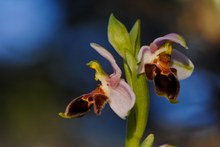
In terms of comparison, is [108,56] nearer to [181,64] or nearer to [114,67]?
[114,67]

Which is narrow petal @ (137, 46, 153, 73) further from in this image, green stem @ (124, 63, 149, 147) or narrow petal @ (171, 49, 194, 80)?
narrow petal @ (171, 49, 194, 80)

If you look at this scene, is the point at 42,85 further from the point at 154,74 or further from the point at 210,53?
the point at 154,74

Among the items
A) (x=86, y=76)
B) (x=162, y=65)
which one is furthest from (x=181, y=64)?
(x=86, y=76)

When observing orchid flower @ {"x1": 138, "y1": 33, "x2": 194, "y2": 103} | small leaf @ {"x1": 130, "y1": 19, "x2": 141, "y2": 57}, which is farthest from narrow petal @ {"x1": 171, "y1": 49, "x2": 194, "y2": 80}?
small leaf @ {"x1": 130, "y1": 19, "x2": 141, "y2": 57}

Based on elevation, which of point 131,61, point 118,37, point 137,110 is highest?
point 118,37

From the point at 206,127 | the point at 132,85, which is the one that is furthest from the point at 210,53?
the point at 132,85
